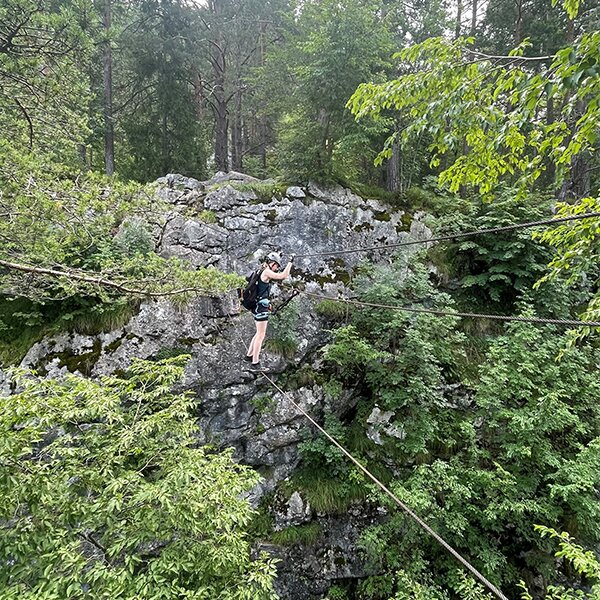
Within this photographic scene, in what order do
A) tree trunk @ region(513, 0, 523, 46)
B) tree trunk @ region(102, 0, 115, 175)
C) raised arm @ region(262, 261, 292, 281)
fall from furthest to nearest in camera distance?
1. tree trunk @ region(102, 0, 115, 175)
2. tree trunk @ region(513, 0, 523, 46)
3. raised arm @ region(262, 261, 292, 281)

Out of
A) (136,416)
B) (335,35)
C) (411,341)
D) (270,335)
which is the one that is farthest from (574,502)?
(335,35)

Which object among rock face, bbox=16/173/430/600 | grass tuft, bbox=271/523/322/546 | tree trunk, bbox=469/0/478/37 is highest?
tree trunk, bbox=469/0/478/37

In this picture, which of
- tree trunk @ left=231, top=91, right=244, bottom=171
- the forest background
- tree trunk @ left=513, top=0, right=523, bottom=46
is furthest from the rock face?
tree trunk @ left=513, top=0, right=523, bottom=46

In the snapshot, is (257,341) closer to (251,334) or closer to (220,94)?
(251,334)

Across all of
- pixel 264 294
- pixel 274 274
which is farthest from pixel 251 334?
pixel 274 274

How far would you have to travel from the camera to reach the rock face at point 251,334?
5410 millimetres

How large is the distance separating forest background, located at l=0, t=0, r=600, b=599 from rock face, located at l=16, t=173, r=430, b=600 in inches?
13.7

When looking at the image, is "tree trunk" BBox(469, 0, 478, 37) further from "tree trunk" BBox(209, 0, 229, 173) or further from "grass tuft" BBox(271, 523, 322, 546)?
"grass tuft" BBox(271, 523, 322, 546)

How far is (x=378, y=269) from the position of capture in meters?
6.85

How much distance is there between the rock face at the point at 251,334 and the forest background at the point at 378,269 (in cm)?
35

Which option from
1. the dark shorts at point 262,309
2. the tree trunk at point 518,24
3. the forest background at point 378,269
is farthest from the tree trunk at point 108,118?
the tree trunk at point 518,24

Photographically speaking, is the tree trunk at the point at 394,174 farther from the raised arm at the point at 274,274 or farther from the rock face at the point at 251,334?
the raised arm at the point at 274,274

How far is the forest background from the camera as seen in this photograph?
2.51 m

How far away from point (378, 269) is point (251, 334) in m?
2.90
